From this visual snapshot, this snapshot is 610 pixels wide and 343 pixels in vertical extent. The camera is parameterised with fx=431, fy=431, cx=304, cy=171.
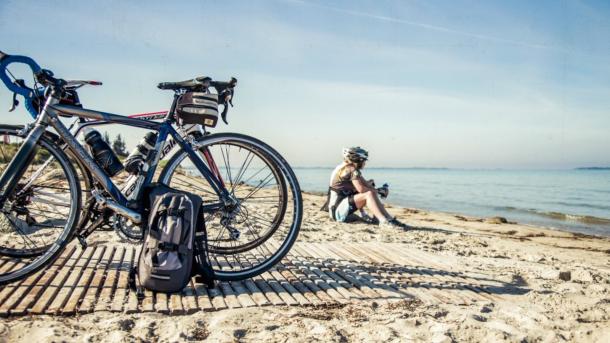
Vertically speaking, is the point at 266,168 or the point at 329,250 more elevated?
the point at 266,168

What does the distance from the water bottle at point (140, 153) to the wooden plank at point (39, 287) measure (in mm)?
872

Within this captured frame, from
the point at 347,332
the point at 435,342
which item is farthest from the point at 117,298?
the point at 435,342

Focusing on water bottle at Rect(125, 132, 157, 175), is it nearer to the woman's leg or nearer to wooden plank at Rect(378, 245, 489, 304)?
wooden plank at Rect(378, 245, 489, 304)

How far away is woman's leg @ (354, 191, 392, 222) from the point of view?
24.0 ft

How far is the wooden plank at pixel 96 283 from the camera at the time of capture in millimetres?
2429

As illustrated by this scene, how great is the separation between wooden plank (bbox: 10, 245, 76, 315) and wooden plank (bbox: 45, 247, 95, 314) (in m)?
0.10

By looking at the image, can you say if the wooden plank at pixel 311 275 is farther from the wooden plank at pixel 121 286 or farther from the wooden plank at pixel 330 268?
the wooden plank at pixel 121 286

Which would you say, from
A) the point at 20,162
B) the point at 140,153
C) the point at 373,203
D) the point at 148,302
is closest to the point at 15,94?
the point at 20,162

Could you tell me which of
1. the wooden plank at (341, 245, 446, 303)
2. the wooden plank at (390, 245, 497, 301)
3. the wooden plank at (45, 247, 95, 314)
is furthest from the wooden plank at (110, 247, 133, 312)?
the wooden plank at (390, 245, 497, 301)

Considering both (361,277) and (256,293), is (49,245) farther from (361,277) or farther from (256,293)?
(361,277)

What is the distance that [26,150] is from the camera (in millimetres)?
2770

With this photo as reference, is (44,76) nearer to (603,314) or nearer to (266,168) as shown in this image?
(266,168)

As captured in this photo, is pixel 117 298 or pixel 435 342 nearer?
pixel 435 342

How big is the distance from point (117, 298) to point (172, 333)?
2.04 feet
